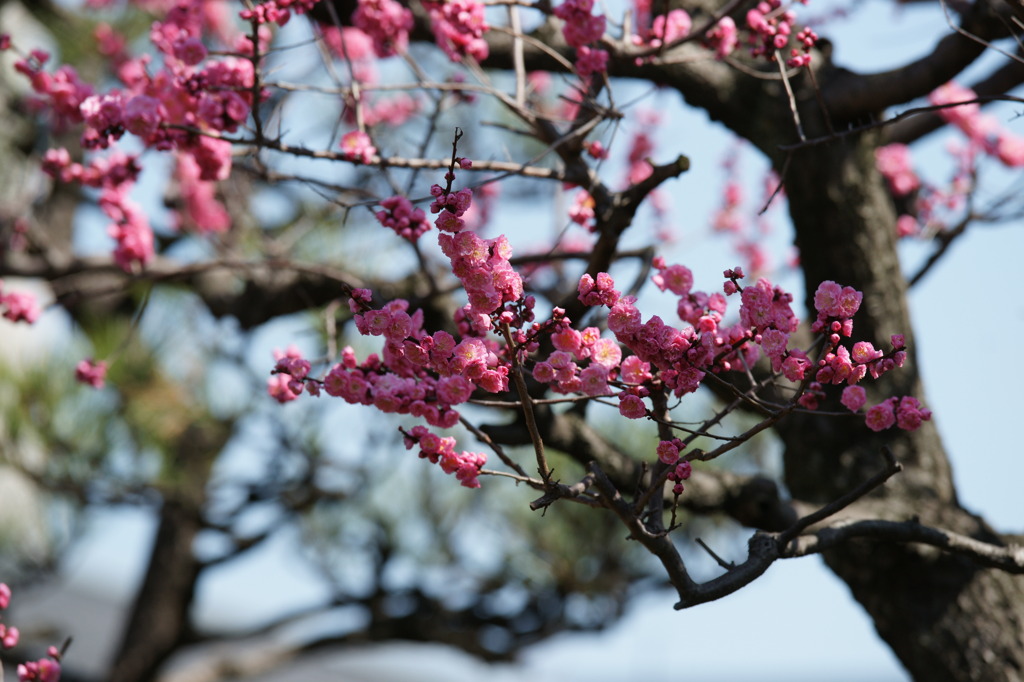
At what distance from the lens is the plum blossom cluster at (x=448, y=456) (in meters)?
1.54

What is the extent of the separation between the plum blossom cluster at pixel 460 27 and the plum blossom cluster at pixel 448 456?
1.15 meters

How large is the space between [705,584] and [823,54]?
6.00 ft

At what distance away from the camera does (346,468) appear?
4.51m

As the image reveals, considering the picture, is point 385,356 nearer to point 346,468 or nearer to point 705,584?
point 705,584

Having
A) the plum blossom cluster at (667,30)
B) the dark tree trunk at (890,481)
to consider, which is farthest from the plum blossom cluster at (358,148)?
the dark tree trunk at (890,481)

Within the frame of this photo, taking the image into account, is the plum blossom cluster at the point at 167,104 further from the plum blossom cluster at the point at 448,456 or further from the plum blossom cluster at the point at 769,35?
the plum blossom cluster at the point at 769,35

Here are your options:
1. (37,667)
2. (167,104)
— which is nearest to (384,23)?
(167,104)

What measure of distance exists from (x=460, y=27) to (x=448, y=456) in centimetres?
120

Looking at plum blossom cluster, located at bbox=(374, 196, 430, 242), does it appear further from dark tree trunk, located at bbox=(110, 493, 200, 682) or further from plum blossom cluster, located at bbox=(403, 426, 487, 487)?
dark tree trunk, located at bbox=(110, 493, 200, 682)

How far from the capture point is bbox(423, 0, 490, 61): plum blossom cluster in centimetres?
226

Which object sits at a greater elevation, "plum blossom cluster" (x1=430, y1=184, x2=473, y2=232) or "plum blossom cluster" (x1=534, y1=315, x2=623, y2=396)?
"plum blossom cluster" (x1=430, y1=184, x2=473, y2=232)

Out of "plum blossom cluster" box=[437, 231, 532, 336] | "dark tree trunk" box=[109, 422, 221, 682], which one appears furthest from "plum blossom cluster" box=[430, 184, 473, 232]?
"dark tree trunk" box=[109, 422, 221, 682]

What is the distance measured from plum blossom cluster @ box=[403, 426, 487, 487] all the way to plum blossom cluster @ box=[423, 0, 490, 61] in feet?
3.76

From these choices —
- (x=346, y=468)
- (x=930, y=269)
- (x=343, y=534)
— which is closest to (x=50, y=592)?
(x=343, y=534)
